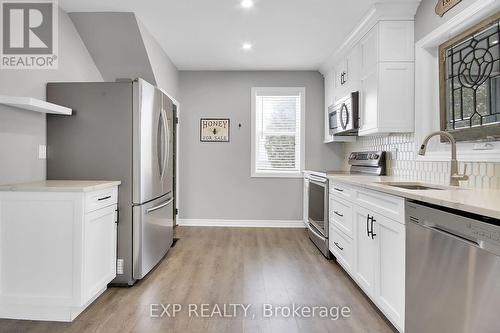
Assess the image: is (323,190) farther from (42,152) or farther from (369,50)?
(42,152)

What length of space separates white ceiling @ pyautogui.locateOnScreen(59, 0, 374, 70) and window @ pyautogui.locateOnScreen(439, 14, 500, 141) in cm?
94

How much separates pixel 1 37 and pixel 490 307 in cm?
352

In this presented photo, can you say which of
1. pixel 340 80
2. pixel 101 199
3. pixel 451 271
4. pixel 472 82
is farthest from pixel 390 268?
pixel 340 80

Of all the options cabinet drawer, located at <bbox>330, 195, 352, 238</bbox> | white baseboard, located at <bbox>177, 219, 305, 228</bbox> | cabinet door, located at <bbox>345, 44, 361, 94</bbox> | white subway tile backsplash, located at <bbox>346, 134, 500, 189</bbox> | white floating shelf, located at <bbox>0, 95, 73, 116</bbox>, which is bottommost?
white baseboard, located at <bbox>177, 219, 305, 228</bbox>

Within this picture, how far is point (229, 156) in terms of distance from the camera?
4.49 metres

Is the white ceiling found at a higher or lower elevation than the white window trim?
higher

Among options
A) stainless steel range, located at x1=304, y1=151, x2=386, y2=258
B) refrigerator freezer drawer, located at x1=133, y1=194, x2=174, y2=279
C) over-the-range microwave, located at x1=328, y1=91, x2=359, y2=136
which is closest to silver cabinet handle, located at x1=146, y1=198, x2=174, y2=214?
refrigerator freezer drawer, located at x1=133, y1=194, x2=174, y2=279

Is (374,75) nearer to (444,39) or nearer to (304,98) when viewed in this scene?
(444,39)

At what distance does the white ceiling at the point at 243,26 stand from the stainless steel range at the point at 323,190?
1.50m

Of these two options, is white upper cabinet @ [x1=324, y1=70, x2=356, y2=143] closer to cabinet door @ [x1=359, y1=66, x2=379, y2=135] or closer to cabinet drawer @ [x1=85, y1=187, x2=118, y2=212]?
cabinet door @ [x1=359, y1=66, x2=379, y2=135]

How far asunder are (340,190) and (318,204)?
0.73 meters

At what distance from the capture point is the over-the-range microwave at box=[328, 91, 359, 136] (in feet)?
10.2

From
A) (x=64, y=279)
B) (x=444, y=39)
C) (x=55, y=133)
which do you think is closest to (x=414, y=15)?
(x=444, y=39)

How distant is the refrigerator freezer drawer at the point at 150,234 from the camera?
7.91ft
